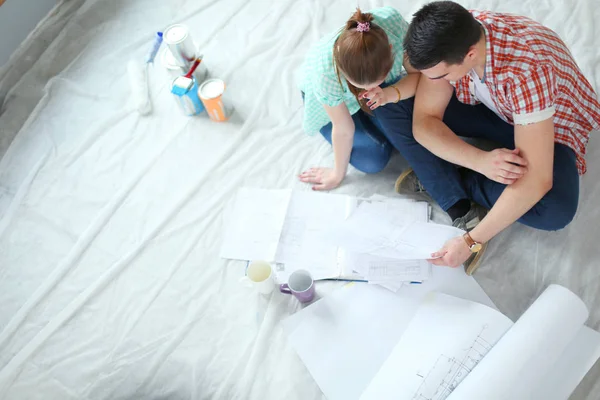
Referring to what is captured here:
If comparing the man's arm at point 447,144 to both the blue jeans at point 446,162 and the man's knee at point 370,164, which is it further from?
the man's knee at point 370,164

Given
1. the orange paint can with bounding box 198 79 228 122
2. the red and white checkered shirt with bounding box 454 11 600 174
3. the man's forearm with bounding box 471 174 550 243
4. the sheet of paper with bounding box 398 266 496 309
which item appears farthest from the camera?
the orange paint can with bounding box 198 79 228 122

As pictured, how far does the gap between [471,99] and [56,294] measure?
47.3 inches

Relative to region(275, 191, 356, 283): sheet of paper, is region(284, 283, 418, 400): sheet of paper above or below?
below

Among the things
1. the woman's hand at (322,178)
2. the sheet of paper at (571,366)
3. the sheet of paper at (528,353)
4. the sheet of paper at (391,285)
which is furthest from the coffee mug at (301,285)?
the sheet of paper at (571,366)

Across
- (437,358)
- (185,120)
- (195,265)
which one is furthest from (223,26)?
(437,358)

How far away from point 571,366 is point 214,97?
1168 millimetres

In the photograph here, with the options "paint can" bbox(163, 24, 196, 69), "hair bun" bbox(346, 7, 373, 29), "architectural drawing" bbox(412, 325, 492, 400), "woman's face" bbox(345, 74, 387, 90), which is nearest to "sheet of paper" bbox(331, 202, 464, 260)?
"architectural drawing" bbox(412, 325, 492, 400)

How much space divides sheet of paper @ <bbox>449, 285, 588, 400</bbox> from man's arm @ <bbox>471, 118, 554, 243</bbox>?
20 cm

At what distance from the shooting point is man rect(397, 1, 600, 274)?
3.38ft

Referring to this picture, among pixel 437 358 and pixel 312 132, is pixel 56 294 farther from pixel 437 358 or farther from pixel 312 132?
pixel 437 358

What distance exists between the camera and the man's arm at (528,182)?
1124mm

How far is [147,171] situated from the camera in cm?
163

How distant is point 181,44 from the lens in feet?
5.46

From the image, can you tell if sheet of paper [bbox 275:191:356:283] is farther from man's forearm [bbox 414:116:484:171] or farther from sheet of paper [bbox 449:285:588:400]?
sheet of paper [bbox 449:285:588:400]
